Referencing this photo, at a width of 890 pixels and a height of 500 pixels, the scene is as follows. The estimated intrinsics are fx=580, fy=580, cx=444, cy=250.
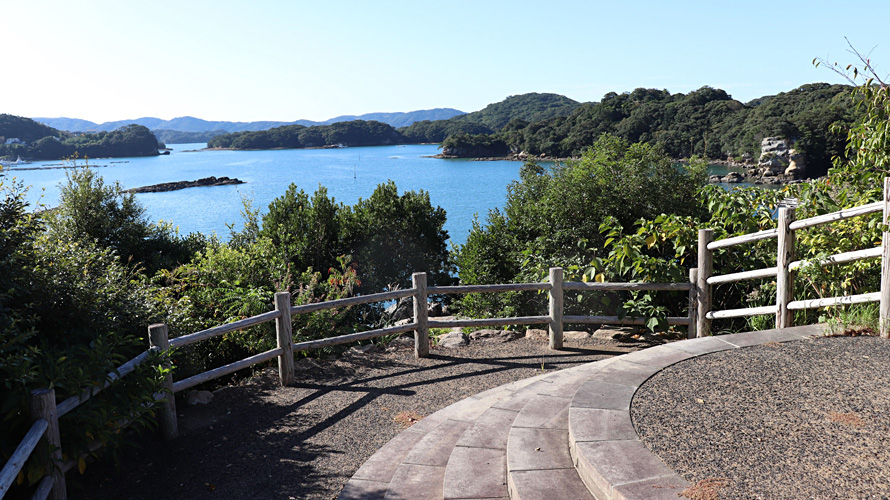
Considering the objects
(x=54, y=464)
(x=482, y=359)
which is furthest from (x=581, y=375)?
(x=54, y=464)

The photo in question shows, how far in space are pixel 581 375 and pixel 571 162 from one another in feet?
23.0

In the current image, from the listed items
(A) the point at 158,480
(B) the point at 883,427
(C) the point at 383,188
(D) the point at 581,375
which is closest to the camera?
(B) the point at 883,427

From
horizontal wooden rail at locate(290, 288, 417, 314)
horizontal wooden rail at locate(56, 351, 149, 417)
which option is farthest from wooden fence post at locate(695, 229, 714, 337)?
horizontal wooden rail at locate(56, 351, 149, 417)

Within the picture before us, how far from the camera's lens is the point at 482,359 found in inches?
295

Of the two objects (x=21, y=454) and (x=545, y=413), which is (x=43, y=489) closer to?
(x=21, y=454)

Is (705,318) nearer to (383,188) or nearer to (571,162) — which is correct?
(571,162)

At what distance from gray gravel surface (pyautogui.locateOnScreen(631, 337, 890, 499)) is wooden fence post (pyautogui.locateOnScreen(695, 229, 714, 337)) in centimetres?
178

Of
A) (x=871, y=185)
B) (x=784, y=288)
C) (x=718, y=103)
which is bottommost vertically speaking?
(x=784, y=288)

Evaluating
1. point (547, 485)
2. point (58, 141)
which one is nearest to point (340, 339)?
point (547, 485)

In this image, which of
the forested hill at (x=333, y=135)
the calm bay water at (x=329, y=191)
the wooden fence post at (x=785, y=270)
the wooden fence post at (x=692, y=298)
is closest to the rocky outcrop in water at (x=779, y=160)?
the calm bay water at (x=329, y=191)

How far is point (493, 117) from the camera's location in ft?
565

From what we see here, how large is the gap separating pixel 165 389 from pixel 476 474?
3069 mm

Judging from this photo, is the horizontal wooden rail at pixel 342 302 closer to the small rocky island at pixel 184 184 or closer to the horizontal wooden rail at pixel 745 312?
the horizontal wooden rail at pixel 745 312

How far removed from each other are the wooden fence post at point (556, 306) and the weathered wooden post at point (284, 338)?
134 inches
